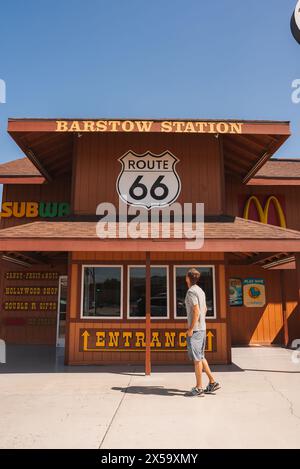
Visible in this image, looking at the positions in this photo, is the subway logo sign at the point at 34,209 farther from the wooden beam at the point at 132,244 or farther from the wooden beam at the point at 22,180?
the wooden beam at the point at 132,244

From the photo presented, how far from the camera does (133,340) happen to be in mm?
9453

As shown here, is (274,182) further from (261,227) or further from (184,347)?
(184,347)

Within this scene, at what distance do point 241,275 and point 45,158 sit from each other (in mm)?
7443

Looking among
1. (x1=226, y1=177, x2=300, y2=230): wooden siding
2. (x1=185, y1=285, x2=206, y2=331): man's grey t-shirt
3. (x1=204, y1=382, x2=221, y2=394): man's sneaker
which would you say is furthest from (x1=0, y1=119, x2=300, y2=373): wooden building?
(x1=204, y1=382, x2=221, y2=394): man's sneaker

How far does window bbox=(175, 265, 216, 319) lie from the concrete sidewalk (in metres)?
1.34

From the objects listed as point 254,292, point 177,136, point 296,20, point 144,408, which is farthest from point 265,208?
point 144,408

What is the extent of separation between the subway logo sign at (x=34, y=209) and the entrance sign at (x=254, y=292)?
6.66 meters

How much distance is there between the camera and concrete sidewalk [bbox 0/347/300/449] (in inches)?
170

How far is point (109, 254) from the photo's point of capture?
32.0 ft

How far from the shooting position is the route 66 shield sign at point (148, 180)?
10.2 meters

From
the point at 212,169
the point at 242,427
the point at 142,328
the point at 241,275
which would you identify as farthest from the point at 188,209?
the point at 242,427

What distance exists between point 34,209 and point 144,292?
231 inches

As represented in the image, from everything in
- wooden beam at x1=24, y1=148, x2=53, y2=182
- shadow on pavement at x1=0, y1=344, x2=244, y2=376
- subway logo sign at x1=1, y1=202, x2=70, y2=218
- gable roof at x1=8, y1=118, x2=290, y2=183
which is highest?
gable roof at x1=8, y1=118, x2=290, y2=183

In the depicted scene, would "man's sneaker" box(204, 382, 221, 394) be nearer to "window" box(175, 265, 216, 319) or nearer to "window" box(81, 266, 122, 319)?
"window" box(175, 265, 216, 319)
